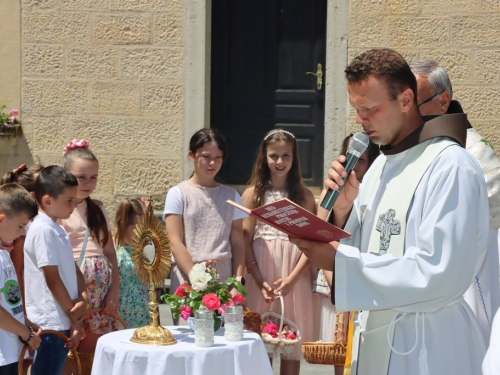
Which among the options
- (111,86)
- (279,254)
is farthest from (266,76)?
(279,254)

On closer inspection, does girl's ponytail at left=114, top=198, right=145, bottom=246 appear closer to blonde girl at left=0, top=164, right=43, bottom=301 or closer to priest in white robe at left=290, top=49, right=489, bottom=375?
blonde girl at left=0, top=164, right=43, bottom=301

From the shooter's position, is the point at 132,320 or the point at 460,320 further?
the point at 132,320

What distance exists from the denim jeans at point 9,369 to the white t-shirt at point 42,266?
547 mm

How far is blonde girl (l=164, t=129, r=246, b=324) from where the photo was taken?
6047 millimetres

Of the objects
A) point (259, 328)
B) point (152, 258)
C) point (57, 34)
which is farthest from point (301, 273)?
point (57, 34)

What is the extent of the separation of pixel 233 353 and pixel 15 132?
18.5ft

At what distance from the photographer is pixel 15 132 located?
9.20 m

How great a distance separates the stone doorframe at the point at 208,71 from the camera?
8922 mm

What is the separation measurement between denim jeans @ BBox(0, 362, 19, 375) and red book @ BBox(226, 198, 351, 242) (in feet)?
6.95

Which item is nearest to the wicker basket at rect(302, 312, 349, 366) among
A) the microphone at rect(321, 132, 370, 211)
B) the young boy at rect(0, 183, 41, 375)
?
the young boy at rect(0, 183, 41, 375)

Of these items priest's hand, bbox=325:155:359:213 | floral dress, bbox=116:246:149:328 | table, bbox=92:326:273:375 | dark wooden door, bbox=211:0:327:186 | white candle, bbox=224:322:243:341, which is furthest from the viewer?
dark wooden door, bbox=211:0:327:186

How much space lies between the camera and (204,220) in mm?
6105

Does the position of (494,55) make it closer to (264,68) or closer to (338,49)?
(338,49)

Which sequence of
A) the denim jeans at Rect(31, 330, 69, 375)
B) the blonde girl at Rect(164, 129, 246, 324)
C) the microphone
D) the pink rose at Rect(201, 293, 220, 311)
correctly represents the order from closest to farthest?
the microphone
the pink rose at Rect(201, 293, 220, 311)
the denim jeans at Rect(31, 330, 69, 375)
the blonde girl at Rect(164, 129, 246, 324)
